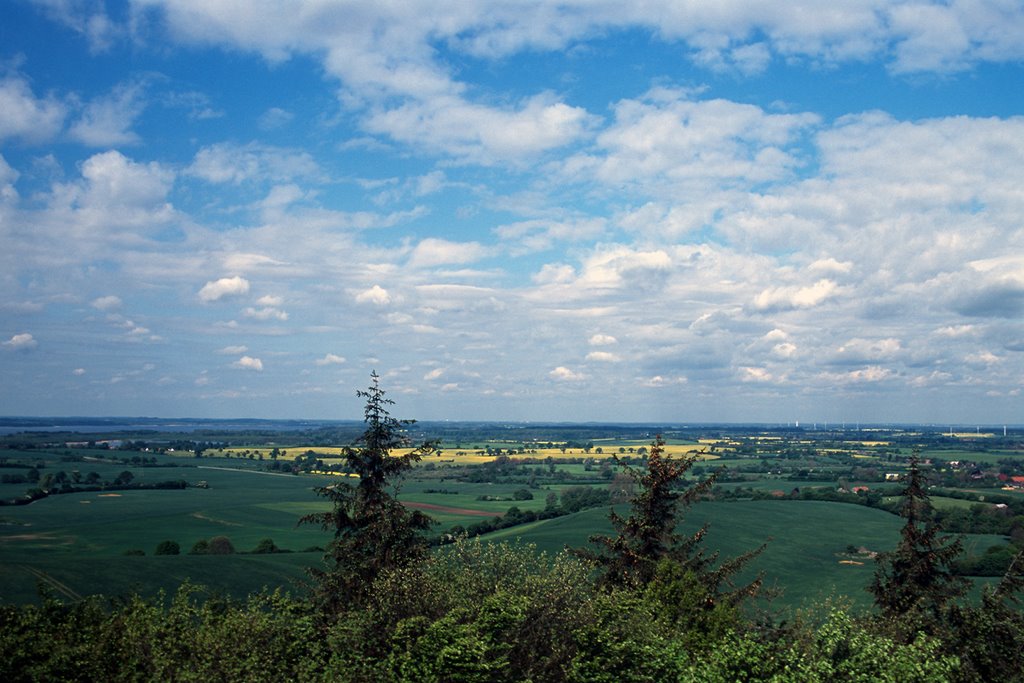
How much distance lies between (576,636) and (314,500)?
414ft

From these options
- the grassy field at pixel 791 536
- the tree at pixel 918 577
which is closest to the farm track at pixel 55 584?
the grassy field at pixel 791 536

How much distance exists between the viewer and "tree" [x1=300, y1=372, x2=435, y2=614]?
116ft

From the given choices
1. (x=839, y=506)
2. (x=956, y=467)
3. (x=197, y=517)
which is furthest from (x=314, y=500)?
(x=956, y=467)

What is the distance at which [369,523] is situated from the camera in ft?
120

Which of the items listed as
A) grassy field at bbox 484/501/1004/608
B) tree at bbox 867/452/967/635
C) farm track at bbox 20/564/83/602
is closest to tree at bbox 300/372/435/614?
tree at bbox 867/452/967/635

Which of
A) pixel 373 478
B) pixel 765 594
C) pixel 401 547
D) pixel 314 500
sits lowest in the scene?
pixel 314 500

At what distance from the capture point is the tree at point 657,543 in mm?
38562

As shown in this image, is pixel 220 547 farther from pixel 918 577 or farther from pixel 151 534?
pixel 918 577

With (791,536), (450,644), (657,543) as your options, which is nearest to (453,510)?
(791,536)

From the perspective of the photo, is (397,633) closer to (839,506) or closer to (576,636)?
(576,636)

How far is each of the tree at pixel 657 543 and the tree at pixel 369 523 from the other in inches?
399

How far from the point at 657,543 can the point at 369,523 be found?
601 inches

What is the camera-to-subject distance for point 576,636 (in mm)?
26578

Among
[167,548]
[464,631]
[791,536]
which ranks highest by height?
[464,631]
